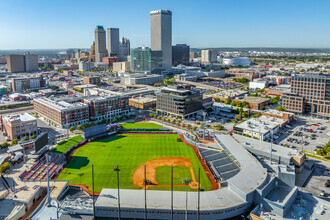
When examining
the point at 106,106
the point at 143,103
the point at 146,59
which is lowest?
the point at 143,103

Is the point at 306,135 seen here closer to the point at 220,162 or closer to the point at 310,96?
the point at 310,96

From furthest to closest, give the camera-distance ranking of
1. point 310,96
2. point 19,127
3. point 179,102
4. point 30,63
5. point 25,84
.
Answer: point 30,63 < point 25,84 < point 310,96 < point 179,102 < point 19,127

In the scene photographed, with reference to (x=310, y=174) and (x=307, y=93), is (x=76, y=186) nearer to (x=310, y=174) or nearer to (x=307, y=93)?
(x=310, y=174)

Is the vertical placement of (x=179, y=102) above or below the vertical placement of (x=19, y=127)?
above

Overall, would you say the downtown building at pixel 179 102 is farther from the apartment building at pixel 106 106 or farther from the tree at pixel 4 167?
the tree at pixel 4 167

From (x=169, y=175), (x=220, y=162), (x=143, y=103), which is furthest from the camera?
(x=143, y=103)

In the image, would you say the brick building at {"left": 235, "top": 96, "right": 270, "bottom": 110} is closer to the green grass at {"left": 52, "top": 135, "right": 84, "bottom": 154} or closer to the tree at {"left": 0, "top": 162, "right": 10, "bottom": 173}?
the green grass at {"left": 52, "top": 135, "right": 84, "bottom": 154}

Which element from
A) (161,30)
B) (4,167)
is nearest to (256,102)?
(4,167)

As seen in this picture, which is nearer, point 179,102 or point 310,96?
point 179,102
